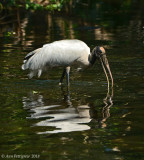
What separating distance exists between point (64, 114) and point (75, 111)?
0.34 meters

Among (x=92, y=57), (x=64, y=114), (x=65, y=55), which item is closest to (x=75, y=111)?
(x=64, y=114)

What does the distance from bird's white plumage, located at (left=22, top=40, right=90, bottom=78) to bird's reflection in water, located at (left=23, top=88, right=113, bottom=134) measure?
4.05 feet

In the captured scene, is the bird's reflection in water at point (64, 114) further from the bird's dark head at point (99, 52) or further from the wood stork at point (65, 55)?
the bird's dark head at point (99, 52)

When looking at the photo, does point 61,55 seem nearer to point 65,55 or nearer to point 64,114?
point 65,55

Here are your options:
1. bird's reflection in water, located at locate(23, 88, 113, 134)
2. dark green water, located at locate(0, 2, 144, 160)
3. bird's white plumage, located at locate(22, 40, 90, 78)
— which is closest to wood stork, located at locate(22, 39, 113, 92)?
bird's white plumage, located at locate(22, 40, 90, 78)

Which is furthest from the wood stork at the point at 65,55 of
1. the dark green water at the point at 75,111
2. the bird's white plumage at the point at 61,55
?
the dark green water at the point at 75,111

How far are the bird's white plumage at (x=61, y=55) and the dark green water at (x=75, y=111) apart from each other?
1.60 ft

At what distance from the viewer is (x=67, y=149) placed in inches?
238

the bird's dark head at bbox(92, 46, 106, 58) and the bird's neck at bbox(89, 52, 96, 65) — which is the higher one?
the bird's dark head at bbox(92, 46, 106, 58)

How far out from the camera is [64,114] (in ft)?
26.0

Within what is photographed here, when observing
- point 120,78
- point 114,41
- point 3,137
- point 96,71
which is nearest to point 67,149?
point 3,137

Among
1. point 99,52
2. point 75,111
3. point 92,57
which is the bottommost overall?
point 75,111

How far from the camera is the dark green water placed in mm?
6066

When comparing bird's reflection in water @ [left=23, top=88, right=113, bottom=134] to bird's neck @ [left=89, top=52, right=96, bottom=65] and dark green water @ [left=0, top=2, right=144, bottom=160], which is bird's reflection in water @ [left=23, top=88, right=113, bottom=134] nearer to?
dark green water @ [left=0, top=2, right=144, bottom=160]
